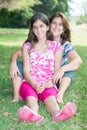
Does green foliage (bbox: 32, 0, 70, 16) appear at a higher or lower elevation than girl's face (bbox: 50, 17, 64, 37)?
lower

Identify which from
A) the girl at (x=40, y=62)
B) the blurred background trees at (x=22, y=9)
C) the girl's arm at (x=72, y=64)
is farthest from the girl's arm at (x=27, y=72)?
the blurred background trees at (x=22, y=9)

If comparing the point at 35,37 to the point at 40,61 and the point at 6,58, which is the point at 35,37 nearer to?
the point at 40,61

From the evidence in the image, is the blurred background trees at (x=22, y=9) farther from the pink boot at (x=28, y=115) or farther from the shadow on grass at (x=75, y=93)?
the pink boot at (x=28, y=115)

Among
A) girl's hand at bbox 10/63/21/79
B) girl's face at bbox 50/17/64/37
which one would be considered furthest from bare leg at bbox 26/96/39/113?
girl's face at bbox 50/17/64/37

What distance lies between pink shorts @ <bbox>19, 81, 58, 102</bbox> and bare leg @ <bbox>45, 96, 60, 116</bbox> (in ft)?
0.27

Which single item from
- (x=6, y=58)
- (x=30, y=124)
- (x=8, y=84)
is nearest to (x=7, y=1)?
(x=6, y=58)

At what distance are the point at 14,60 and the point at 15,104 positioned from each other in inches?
25.5

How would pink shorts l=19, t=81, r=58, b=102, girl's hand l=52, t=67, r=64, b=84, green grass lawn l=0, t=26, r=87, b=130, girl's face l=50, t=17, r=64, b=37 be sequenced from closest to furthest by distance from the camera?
green grass lawn l=0, t=26, r=87, b=130 < pink shorts l=19, t=81, r=58, b=102 < girl's hand l=52, t=67, r=64, b=84 < girl's face l=50, t=17, r=64, b=37

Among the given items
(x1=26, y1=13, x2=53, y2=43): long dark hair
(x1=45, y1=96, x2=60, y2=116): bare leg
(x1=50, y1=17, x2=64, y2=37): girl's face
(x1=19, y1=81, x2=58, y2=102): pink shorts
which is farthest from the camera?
(x1=50, y1=17, x2=64, y2=37): girl's face

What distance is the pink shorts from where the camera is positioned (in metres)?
4.69

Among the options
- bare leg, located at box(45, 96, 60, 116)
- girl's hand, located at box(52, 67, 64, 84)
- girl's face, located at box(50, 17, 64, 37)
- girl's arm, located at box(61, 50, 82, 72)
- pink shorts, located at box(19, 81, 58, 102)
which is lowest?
bare leg, located at box(45, 96, 60, 116)

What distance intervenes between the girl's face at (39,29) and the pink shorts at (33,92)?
684mm

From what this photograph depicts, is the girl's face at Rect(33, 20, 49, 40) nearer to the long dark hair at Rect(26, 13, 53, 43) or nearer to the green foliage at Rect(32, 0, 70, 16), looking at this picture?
the long dark hair at Rect(26, 13, 53, 43)

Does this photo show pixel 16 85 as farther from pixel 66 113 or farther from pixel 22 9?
pixel 22 9
